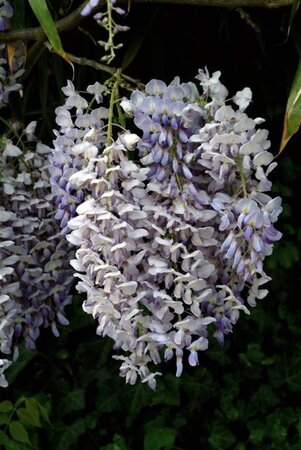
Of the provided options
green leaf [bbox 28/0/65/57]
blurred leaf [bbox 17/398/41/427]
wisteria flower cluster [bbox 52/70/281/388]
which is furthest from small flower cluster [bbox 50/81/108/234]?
blurred leaf [bbox 17/398/41/427]

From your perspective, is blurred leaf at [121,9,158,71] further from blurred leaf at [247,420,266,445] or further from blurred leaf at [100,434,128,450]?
blurred leaf at [247,420,266,445]

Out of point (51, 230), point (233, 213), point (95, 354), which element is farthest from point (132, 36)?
point (95, 354)

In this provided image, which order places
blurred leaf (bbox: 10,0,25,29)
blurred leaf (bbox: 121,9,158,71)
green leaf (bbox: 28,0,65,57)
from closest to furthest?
green leaf (bbox: 28,0,65,57) → blurred leaf (bbox: 10,0,25,29) → blurred leaf (bbox: 121,9,158,71)

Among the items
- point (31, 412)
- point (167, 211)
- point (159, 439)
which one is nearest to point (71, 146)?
point (167, 211)

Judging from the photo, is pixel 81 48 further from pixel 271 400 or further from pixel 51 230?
pixel 271 400

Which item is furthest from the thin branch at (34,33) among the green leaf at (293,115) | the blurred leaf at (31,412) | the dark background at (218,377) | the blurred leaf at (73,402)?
the blurred leaf at (73,402)

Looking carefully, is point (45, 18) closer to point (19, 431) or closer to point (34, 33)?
point (34, 33)
